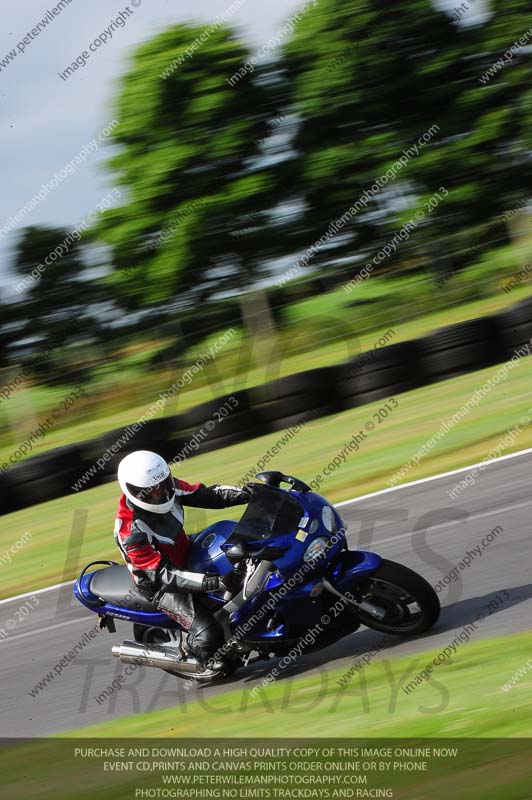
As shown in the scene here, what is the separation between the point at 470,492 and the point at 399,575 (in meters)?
3.52

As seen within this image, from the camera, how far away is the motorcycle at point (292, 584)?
5.72 m

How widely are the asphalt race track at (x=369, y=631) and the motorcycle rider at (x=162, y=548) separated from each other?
1.67ft

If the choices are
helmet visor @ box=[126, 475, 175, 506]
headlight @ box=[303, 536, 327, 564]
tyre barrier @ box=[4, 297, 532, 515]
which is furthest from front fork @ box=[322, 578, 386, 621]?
tyre barrier @ box=[4, 297, 532, 515]

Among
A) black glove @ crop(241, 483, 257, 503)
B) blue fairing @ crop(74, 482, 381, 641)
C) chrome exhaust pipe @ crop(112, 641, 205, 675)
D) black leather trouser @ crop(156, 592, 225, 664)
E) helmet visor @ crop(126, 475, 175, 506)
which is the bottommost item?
chrome exhaust pipe @ crop(112, 641, 205, 675)

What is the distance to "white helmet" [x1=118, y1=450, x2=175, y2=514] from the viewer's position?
230 inches

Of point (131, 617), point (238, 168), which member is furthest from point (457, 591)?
point (238, 168)

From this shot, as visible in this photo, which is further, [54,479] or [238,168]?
[238,168]

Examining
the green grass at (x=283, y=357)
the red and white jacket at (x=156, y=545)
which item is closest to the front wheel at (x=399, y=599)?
the red and white jacket at (x=156, y=545)

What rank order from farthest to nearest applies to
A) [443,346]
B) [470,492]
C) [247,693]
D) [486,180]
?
[486,180], [443,346], [470,492], [247,693]

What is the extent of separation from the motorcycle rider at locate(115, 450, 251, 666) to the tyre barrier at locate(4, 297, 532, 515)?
301 inches

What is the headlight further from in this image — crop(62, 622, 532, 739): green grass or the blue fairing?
crop(62, 622, 532, 739): green grass

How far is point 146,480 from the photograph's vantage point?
5836 mm

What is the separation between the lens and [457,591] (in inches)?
265

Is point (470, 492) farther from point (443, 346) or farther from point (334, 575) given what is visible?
point (443, 346)
